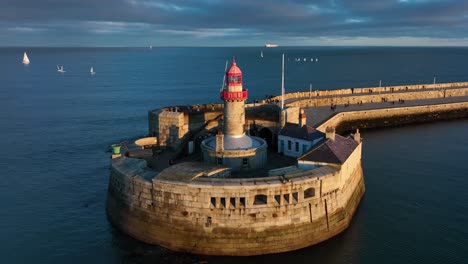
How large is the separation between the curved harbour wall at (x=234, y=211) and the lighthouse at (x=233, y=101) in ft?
23.3

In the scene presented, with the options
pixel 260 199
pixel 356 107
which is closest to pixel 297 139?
pixel 260 199

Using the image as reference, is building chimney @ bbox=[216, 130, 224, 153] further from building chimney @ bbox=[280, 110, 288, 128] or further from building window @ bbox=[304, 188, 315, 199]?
building chimney @ bbox=[280, 110, 288, 128]

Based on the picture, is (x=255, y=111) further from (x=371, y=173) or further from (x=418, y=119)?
(x=418, y=119)

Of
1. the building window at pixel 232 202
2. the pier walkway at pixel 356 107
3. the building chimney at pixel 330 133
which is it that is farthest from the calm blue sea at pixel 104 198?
the pier walkway at pixel 356 107

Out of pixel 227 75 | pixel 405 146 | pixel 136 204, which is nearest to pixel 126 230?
pixel 136 204

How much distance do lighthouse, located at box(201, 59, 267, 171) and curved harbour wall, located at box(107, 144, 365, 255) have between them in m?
4.54

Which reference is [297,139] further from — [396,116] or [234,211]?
[396,116]

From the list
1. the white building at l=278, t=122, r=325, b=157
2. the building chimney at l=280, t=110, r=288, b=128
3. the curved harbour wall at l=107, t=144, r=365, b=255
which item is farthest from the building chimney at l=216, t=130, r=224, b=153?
the building chimney at l=280, t=110, r=288, b=128

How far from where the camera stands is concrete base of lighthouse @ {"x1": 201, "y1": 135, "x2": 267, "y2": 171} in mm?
30781

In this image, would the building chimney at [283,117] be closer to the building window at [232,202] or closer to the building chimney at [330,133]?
the building chimney at [330,133]

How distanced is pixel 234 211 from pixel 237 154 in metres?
5.80

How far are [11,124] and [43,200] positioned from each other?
37.9 m

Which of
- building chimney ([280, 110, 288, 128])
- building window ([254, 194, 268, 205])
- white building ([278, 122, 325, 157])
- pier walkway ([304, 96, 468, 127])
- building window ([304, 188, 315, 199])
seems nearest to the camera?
building window ([254, 194, 268, 205])

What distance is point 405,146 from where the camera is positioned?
5309cm
